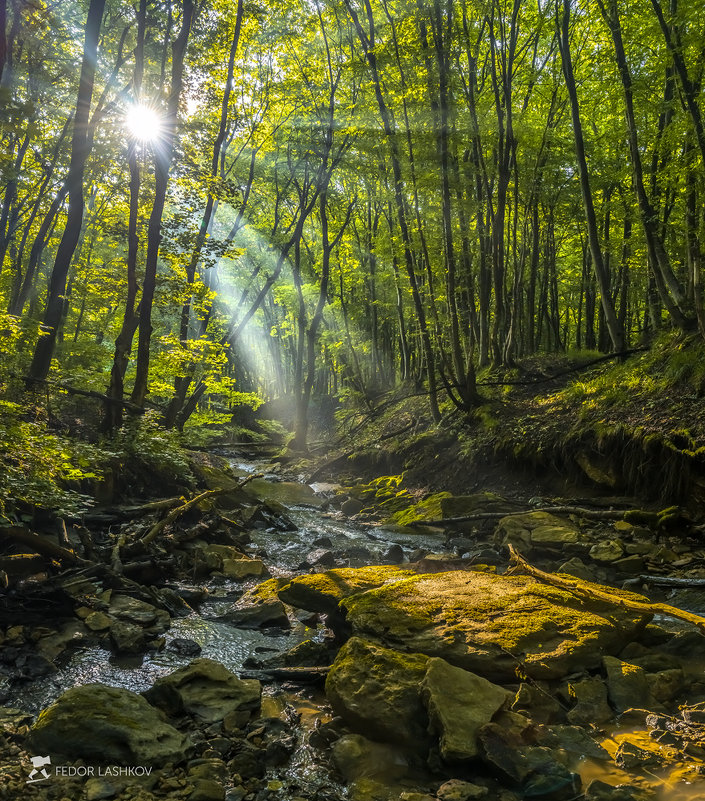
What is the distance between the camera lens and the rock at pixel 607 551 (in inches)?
293

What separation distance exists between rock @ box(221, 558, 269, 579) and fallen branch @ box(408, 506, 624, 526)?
4080 millimetres

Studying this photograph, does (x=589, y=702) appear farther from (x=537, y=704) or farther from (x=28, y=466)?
(x=28, y=466)

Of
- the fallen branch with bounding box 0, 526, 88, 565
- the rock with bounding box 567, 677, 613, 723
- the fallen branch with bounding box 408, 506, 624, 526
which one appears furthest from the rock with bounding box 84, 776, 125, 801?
the fallen branch with bounding box 408, 506, 624, 526

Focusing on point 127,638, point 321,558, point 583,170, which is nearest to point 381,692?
point 127,638

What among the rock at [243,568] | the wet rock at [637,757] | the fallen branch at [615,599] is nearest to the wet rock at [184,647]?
the rock at [243,568]

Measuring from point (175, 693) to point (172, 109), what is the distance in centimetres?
1216

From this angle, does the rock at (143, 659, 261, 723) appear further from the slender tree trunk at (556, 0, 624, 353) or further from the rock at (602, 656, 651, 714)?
the slender tree trunk at (556, 0, 624, 353)

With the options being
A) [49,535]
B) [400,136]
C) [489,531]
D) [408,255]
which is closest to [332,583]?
[49,535]

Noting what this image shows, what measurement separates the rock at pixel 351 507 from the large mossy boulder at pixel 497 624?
24.5ft

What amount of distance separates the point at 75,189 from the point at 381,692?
9.86 m

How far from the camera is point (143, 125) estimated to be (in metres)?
11.7

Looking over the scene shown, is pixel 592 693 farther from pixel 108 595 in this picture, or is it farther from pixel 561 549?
pixel 108 595

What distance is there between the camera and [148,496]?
10.4m

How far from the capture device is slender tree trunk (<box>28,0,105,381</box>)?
897cm
